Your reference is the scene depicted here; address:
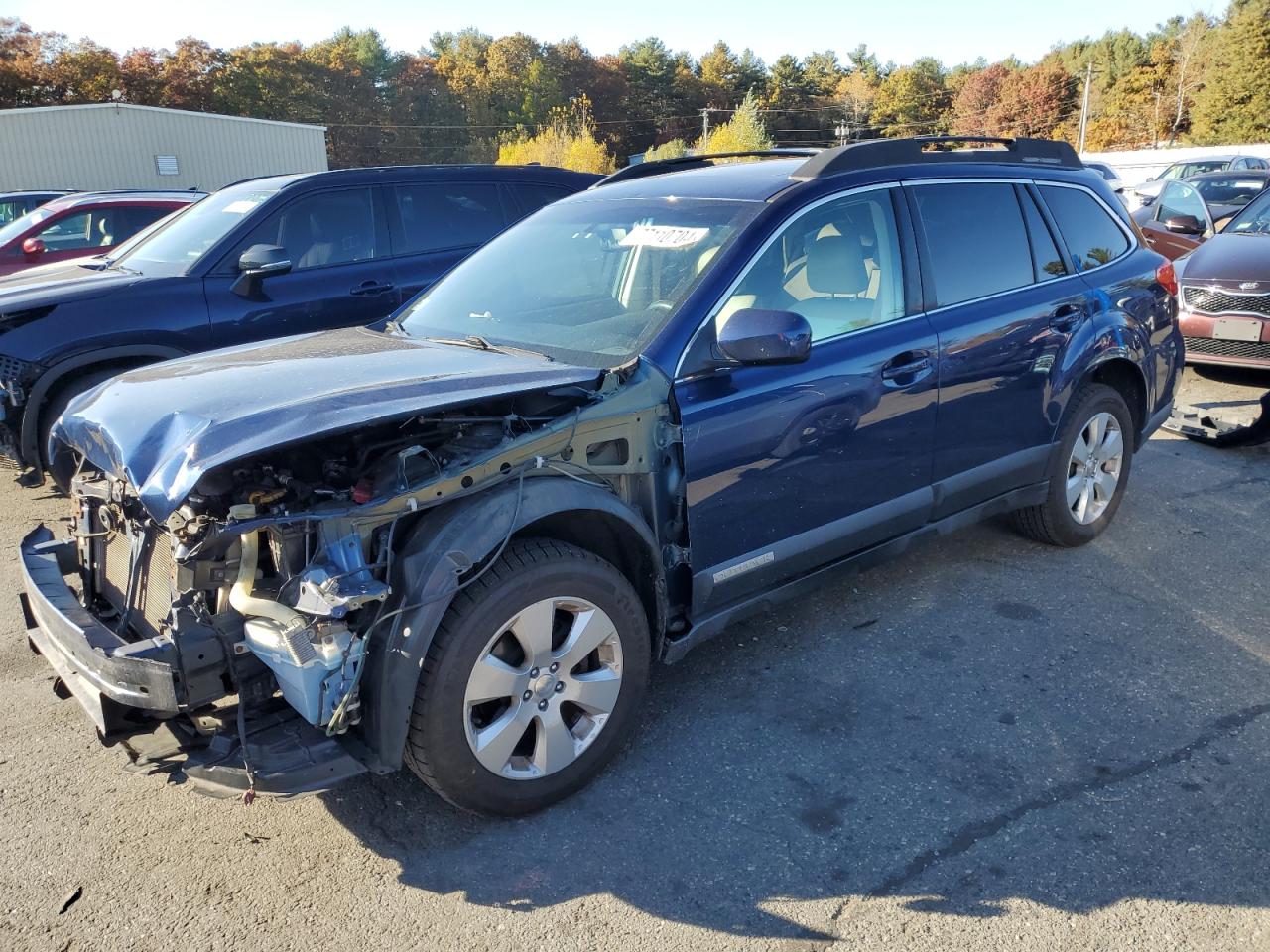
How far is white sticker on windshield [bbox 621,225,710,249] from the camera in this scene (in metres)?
3.53

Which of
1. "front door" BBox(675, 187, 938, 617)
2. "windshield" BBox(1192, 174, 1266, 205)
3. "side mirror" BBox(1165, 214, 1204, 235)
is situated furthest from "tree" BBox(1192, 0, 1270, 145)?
"front door" BBox(675, 187, 938, 617)

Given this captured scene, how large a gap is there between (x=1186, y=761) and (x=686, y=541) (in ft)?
5.85

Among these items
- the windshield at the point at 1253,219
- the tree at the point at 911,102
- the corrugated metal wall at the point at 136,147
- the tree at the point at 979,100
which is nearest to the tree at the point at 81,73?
the corrugated metal wall at the point at 136,147

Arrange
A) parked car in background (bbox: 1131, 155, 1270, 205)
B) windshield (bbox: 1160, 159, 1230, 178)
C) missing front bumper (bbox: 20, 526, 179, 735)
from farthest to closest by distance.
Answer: windshield (bbox: 1160, 159, 1230, 178) → parked car in background (bbox: 1131, 155, 1270, 205) → missing front bumper (bbox: 20, 526, 179, 735)

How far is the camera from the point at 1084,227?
476cm

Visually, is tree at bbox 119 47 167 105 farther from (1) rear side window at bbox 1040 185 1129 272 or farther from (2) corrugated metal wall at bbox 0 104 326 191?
(1) rear side window at bbox 1040 185 1129 272

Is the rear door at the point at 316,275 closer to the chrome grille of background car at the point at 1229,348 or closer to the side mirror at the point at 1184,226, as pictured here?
the chrome grille of background car at the point at 1229,348

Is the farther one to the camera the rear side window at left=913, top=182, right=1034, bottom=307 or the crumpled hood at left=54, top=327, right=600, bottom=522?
the rear side window at left=913, top=182, right=1034, bottom=307

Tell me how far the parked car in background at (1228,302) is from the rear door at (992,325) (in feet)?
12.9

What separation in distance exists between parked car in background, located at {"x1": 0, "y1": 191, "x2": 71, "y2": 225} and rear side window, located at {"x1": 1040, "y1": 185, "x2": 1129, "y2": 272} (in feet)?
40.6

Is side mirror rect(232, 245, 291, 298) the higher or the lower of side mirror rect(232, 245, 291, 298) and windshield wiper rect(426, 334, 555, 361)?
the higher

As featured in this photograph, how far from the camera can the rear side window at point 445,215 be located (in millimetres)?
6977

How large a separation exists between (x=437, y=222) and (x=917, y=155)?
4092 mm

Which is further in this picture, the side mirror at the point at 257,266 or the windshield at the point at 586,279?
the side mirror at the point at 257,266
